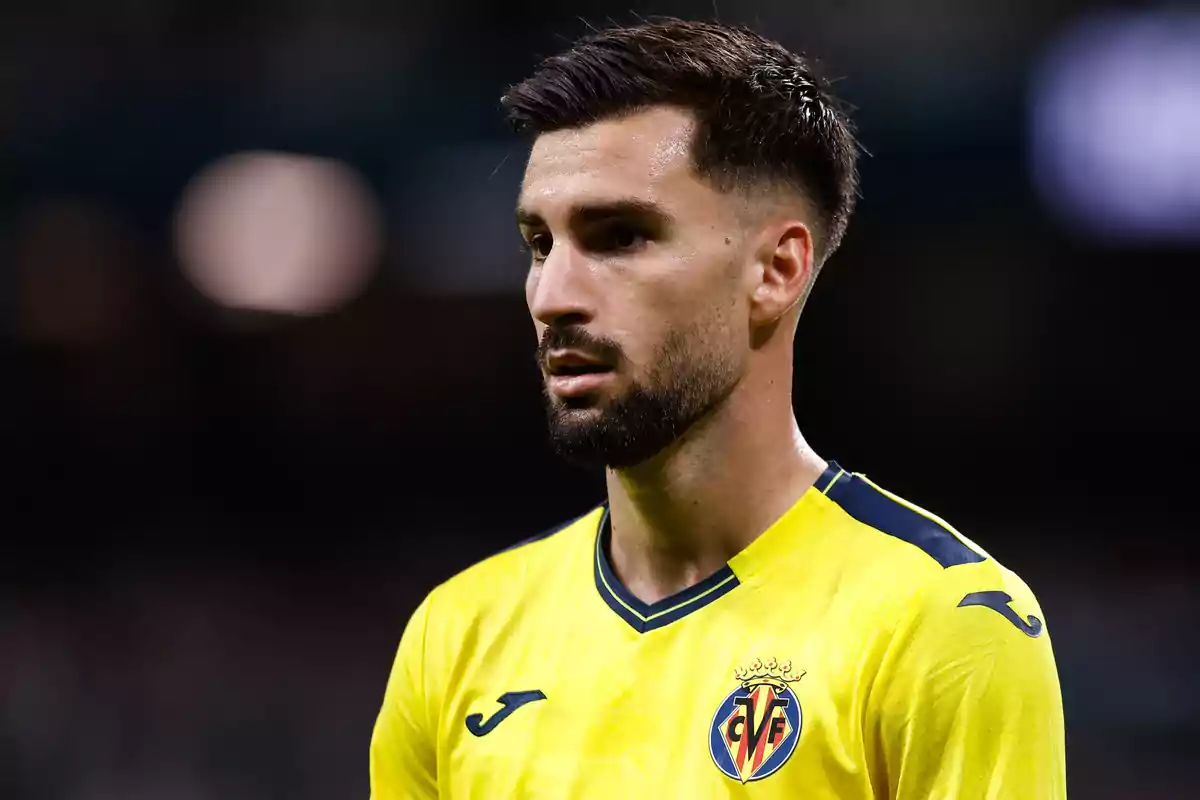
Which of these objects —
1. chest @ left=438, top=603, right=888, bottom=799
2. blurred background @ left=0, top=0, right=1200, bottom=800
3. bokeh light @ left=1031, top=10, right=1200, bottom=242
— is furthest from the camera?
blurred background @ left=0, top=0, right=1200, bottom=800

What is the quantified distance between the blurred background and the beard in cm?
623

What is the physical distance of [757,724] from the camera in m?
2.38

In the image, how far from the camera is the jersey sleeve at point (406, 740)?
110 inches

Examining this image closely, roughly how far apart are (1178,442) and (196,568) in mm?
6370

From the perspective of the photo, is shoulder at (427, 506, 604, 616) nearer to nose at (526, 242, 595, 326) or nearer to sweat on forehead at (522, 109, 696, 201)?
nose at (526, 242, 595, 326)

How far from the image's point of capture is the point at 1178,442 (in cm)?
962

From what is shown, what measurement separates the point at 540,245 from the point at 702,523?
22.2 inches

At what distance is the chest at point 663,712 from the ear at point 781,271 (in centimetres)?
51

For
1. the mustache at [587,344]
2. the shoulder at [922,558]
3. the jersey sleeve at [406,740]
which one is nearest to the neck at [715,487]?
the shoulder at [922,558]

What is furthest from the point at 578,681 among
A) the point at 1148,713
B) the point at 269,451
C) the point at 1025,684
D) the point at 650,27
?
the point at 269,451

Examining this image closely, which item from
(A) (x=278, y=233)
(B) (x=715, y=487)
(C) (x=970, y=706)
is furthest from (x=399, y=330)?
(C) (x=970, y=706)

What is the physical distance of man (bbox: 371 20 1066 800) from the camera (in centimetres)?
233

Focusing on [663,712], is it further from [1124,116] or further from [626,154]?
[1124,116]

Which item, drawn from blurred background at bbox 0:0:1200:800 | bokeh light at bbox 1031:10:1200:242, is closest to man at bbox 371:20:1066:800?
blurred background at bbox 0:0:1200:800
